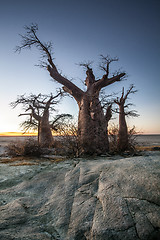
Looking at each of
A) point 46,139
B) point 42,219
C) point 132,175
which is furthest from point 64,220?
point 46,139

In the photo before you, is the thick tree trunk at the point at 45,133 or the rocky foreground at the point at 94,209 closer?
the rocky foreground at the point at 94,209

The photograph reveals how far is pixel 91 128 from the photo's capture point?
534cm

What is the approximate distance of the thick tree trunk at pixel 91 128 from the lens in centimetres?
509

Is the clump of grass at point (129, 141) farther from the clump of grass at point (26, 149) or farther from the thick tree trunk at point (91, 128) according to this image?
the clump of grass at point (26, 149)

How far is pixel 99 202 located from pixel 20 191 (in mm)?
1337

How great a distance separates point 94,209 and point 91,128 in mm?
4122

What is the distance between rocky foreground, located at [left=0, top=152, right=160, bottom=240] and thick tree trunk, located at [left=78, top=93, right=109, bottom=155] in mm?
3146

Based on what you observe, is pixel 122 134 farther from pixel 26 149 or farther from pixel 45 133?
pixel 45 133

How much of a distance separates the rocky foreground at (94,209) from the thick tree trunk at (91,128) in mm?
3146

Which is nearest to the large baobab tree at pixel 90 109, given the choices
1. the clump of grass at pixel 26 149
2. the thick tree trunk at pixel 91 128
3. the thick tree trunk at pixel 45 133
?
the thick tree trunk at pixel 91 128

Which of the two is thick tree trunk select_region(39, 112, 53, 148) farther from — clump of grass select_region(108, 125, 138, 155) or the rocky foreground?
the rocky foreground

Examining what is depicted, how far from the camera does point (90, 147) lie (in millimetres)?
5090

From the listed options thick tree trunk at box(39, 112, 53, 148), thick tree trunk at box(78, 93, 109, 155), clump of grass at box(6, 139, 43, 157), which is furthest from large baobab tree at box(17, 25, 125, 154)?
thick tree trunk at box(39, 112, 53, 148)

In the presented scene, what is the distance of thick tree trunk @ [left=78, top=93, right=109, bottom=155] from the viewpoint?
509cm
